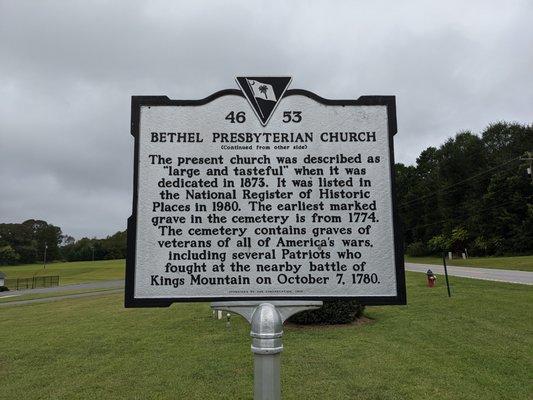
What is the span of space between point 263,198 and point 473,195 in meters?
64.4

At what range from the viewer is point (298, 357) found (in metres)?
7.54

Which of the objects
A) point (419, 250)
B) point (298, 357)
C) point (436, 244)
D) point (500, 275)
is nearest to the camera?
point (298, 357)

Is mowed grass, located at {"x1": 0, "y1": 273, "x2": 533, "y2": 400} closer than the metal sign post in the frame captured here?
No

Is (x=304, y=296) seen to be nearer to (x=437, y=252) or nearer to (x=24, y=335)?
(x=24, y=335)

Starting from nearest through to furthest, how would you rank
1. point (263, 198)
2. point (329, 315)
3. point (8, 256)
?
point (263, 198) < point (329, 315) < point (8, 256)

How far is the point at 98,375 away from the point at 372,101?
6.28m

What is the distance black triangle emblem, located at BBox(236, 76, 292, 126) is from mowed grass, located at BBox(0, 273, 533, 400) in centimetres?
417

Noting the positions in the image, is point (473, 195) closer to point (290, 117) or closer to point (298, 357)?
point (298, 357)

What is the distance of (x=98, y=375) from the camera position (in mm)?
7020

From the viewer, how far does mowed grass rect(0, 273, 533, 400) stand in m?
6.05

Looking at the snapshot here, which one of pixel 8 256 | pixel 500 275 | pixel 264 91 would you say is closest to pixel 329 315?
pixel 264 91

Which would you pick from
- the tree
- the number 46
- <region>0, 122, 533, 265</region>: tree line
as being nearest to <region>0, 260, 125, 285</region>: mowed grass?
the tree

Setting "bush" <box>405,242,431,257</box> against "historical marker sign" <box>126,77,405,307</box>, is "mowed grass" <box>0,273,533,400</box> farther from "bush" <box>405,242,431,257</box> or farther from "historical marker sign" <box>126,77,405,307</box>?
"bush" <box>405,242,431,257</box>

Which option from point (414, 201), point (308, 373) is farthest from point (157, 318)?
point (414, 201)
